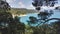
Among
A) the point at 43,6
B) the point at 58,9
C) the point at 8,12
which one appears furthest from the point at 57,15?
the point at 8,12

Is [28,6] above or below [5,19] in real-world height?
above

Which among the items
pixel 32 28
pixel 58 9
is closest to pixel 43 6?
pixel 58 9

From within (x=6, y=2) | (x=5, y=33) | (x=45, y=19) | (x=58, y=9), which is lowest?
(x=5, y=33)

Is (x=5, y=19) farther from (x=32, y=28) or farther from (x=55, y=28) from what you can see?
Answer: (x=55, y=28)

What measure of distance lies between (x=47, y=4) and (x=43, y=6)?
0.09 metres

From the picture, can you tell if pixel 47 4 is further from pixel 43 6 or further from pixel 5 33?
pixel 5 33

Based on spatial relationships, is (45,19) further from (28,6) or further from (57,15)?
(28,6)

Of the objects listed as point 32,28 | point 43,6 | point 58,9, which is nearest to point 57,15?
point 58,9

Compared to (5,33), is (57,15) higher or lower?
higher

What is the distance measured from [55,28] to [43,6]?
0.48 m

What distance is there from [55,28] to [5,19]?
96 centimetres

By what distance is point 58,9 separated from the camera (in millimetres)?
2896

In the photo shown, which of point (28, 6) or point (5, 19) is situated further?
point (28, 6)

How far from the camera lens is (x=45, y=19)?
292cm
